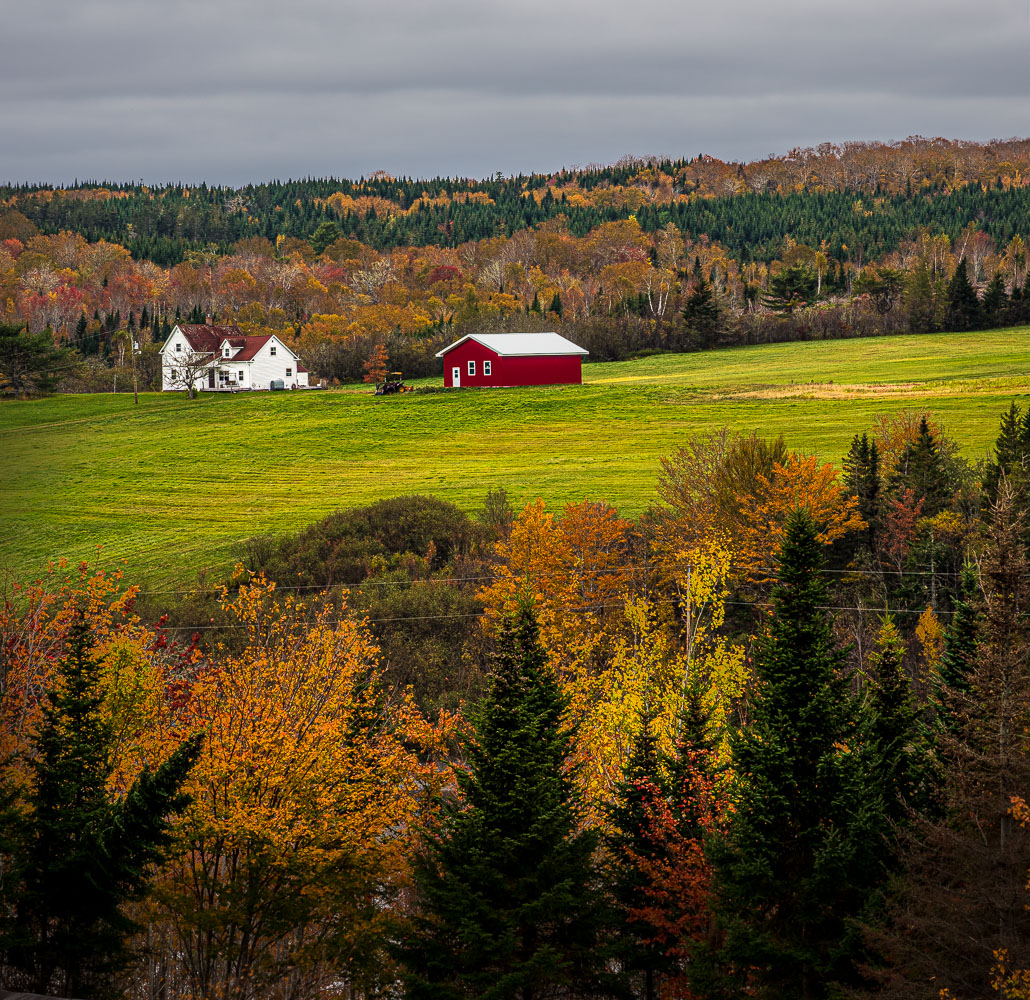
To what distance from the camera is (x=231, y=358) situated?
341ft

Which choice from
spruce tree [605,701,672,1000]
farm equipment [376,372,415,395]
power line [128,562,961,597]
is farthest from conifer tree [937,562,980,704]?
farm equipment [376,372,415,395]

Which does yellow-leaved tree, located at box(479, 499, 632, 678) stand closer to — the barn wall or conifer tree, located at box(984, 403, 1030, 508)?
conifer tree, located at box(984, 403, 1030, 508)

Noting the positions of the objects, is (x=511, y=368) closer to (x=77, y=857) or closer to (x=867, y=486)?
(x=867, y=486)

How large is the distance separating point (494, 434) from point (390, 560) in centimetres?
2580

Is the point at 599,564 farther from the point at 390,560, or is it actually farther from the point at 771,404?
the point at 771,404

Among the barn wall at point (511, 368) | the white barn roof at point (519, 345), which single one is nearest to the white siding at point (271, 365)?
the white barn roof at point (519, 345)

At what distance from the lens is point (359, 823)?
25.0m

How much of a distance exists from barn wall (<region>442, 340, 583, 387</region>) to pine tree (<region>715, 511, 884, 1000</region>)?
74.0 metres

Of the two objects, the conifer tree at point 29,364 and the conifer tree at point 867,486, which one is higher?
the conifer tree at point 29,364

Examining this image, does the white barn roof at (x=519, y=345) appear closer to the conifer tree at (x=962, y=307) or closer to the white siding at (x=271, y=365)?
the white siding at (x=271, y=365)

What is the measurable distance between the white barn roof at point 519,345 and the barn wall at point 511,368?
1.33 feet

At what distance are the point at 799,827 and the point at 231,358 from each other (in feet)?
292

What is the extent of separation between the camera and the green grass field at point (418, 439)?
198 feet

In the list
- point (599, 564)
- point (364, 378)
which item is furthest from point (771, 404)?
point (364, 378)
